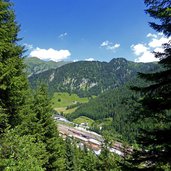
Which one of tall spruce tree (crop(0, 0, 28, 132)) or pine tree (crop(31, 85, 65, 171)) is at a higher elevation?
tall spruce tree (crop(0, 0, 28, 132))

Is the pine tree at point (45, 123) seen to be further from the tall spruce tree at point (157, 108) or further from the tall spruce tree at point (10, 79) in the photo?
the tall spruce tree at point (157, 108)

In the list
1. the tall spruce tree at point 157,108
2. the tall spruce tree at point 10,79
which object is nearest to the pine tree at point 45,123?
the tall spruce tree at point 10,79

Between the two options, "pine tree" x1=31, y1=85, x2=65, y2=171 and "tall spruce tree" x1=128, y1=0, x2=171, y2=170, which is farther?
"pine tree" x1=31, y1=85, x2=65, y2=171

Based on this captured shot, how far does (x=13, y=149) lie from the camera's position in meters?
12.6

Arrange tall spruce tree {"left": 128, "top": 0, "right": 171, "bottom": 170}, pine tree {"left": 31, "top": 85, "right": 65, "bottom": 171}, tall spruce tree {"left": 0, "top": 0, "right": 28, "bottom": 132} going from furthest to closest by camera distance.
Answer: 1. pine tree {"left": 31, "top": 85, "right": 65, "bottom": 171}
2. tall spruce tree {"left": 0, "top": 0, "right": 28, "bottom": 132}
3. tall spruce tree {"left": 128, "top": 0, "right": 171, "bottom": 170}

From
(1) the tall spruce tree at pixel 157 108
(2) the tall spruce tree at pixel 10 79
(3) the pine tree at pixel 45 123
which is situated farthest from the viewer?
(3) the pine tree at pixel 45 123

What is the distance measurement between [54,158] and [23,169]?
75.4 ft

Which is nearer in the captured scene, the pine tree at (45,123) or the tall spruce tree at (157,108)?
the tall spruce tree at (157,108)

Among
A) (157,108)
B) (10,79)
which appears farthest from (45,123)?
(157,108)

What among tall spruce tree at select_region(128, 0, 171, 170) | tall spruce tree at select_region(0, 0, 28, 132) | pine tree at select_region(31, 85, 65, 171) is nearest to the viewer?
tall spruce tree at select_region(128, 0, 171, 170)

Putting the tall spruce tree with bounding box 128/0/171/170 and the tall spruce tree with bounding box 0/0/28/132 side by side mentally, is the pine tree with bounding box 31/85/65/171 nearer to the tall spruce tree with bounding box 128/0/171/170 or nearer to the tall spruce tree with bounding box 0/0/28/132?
the tall spruce tree with bounding box 0/0/28/132

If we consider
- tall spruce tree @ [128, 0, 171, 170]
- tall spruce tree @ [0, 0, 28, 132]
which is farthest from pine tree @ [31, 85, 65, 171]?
tall spruce tree @ [128, 0, 171, 170]

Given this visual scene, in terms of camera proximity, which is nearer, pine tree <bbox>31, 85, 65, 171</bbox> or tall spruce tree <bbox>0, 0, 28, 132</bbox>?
tall spruce tree <bbox>0, 0, 28, 132</bbox>

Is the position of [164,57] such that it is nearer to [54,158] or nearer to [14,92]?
[14,92]
